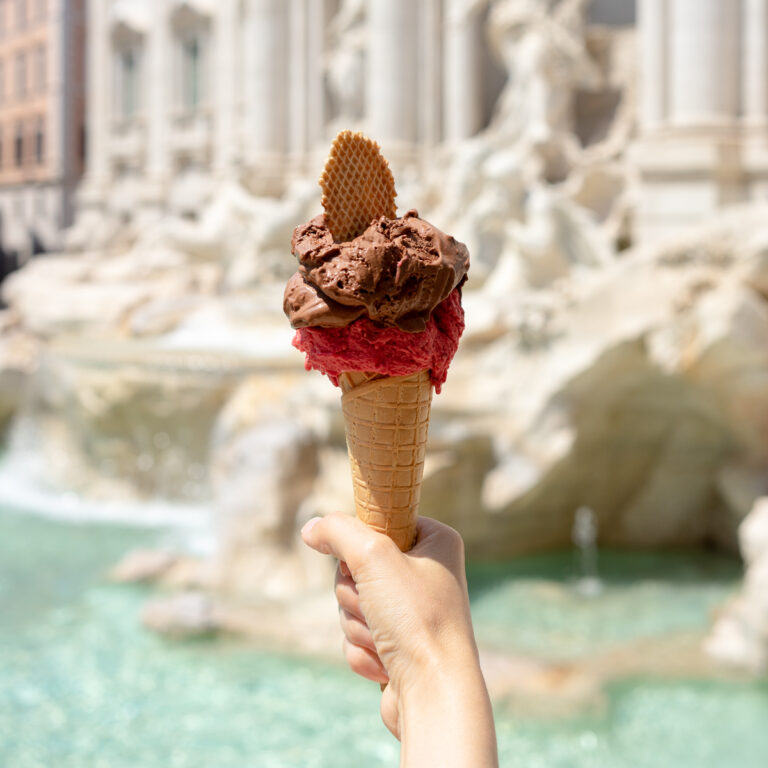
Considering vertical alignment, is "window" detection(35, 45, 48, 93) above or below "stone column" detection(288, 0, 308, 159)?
above

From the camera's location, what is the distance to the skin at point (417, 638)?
147 centimetres

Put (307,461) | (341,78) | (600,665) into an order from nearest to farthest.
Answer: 1. (600,665)
2. (307,461)
3. (341,78)

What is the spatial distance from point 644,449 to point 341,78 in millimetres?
9063

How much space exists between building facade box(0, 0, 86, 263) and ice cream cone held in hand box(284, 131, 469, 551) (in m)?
20.4

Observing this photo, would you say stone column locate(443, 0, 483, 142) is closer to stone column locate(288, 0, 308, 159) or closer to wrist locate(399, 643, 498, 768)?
stone column locate(288, 0, 308, 159)

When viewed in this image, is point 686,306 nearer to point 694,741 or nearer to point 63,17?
point 694,741

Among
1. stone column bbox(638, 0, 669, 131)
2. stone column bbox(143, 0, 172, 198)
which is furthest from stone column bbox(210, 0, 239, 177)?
stone column bbox(638, 0, 669, 131)

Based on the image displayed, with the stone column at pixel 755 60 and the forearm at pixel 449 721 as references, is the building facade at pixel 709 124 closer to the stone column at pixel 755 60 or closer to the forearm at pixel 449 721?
the stone column at pixel 755 60

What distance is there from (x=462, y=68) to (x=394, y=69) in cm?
91

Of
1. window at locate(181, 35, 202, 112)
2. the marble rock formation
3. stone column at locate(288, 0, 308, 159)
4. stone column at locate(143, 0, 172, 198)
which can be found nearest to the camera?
the marble rock formation

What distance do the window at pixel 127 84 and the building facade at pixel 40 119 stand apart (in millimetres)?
2606

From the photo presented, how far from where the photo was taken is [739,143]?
9070 millimetres

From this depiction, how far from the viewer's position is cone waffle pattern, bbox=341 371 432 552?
1805 mm

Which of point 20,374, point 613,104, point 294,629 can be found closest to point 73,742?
point 294,629
